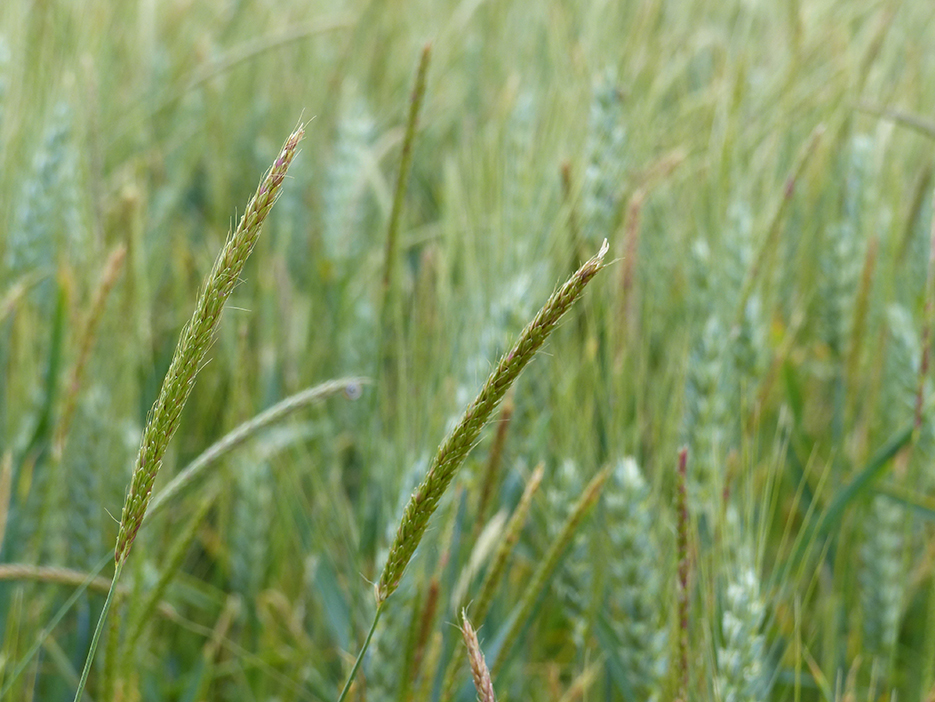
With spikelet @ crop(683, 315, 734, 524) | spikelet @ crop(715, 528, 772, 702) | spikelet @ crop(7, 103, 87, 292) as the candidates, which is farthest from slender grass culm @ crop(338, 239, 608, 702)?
spikelet @ crop(7, 103, 87, 292)

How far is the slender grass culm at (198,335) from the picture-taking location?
33cm

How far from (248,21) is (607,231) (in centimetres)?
133

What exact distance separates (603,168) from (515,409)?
0.26m

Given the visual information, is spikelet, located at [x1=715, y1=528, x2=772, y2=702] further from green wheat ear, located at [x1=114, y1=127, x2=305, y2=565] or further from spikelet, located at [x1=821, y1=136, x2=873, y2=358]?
spikelet, located at [x1=821, y1=136, x2=873, y2=358]

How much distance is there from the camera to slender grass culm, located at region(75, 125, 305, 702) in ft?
1.07

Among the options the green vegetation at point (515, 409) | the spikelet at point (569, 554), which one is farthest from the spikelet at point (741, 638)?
the spikelet at point (569, 554)

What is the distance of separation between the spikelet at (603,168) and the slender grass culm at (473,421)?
1.77 feet

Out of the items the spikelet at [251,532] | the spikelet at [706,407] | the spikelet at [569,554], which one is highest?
the spikelet at [706,407]

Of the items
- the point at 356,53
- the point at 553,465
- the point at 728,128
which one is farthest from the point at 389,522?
the point at 356,53

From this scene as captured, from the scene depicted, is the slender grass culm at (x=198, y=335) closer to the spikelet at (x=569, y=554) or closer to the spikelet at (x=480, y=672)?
the spikelet at (x=480, y=672)

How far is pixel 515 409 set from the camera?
0.87m

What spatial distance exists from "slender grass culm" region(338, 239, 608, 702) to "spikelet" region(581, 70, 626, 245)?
1.77 feet

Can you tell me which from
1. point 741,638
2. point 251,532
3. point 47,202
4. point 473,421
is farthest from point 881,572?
point 47,202

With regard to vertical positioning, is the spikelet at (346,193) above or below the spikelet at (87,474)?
above
